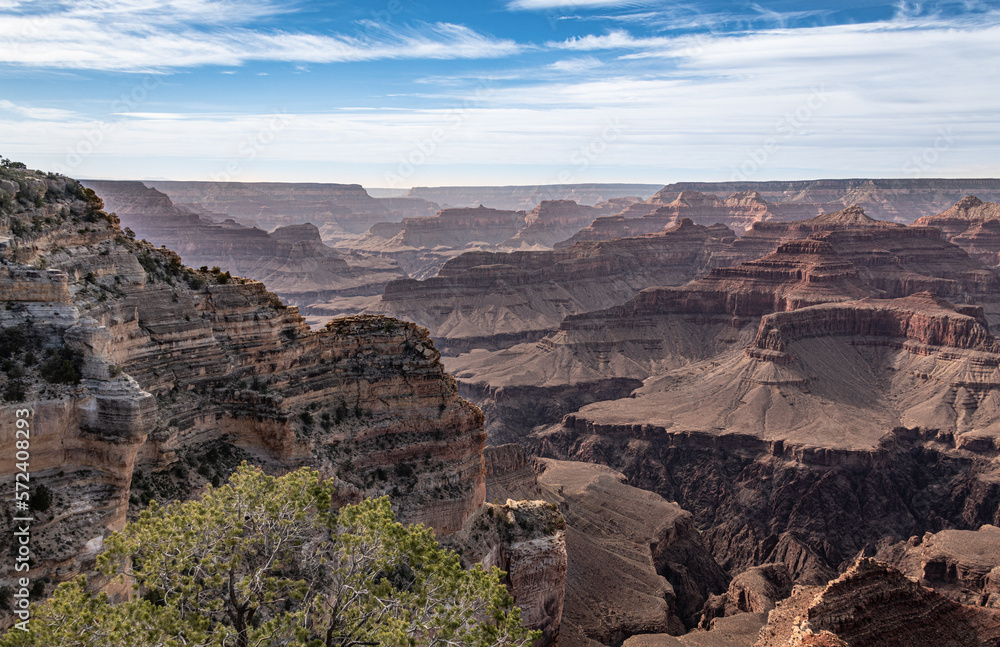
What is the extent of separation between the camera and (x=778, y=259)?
171 m

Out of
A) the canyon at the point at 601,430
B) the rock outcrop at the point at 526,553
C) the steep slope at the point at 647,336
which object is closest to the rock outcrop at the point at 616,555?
the canyon at the point at 601,430

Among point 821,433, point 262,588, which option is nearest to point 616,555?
point 262,588

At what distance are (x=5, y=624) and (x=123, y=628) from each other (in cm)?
787

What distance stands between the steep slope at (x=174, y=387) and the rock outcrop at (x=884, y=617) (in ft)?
63.5

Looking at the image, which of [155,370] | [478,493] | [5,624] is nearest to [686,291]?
[478,493]

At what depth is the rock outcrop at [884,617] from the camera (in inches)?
1646

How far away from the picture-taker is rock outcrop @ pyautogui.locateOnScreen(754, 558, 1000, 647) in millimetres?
41812

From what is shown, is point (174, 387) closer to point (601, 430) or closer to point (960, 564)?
point (960, 564)

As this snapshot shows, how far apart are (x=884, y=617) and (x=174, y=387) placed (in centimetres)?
3948

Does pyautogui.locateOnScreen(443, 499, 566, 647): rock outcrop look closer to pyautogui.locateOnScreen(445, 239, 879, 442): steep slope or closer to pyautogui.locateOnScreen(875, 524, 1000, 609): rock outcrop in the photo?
pyautogui.locateOnScreen(875, 524, 1000, 609): rock outcrop

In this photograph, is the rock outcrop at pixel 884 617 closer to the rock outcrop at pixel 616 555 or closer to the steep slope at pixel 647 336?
the rock outcrop at pixel 616 555

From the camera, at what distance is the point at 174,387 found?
39.1m

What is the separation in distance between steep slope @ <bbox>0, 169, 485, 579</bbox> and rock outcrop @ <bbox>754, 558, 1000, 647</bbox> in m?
19.4

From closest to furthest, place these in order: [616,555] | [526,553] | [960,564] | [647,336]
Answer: [526,553]
[616,555]
[960,564]
[647,336]
